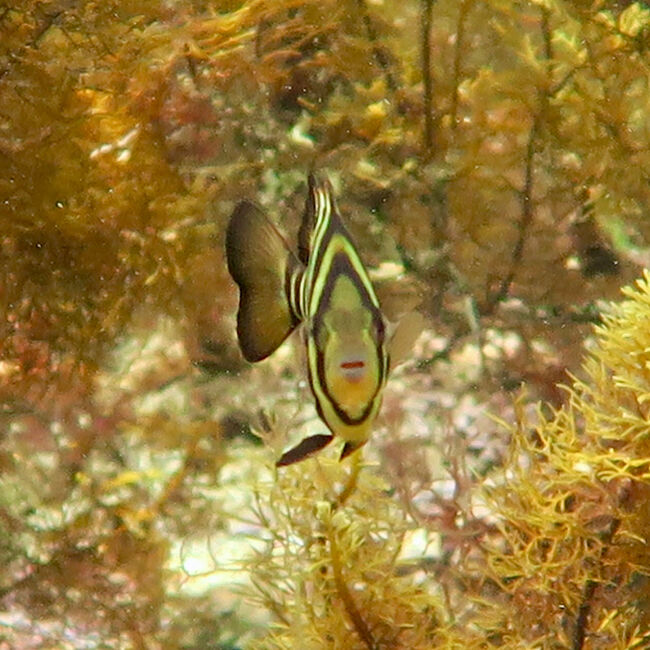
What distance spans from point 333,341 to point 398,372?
105 inches

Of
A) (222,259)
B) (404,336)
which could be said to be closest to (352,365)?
(404,336)

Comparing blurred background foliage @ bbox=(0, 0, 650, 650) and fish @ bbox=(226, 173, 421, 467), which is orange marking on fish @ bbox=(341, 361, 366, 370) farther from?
blurred background foliage @ bbox=(0, 0, 650, 650)

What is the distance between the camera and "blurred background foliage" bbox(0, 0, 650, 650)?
3.71 m

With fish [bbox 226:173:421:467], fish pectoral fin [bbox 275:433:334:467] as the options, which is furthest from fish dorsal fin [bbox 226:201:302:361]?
fish pectoral fin [bbox 275:433:334:467]

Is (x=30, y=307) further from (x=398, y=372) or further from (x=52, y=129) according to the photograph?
(x=398, y=372)

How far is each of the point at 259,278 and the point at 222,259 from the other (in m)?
2.57

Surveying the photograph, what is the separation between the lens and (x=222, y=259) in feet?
14.6

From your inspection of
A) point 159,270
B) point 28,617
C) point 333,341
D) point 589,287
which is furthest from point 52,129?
point 589,287

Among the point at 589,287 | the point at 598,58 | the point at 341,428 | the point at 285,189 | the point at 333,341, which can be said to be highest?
the point at 333,341

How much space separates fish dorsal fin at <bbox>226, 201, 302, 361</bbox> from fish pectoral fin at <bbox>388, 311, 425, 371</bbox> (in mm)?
307

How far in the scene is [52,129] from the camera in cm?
386

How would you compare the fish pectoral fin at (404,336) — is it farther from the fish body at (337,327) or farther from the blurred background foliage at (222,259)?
the blurred background foliage at (222,259)

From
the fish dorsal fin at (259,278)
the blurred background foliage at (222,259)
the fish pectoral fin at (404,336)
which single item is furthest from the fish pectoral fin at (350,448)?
the blurred background foliage at (222,259)

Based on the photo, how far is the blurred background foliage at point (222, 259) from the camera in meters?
3.71
